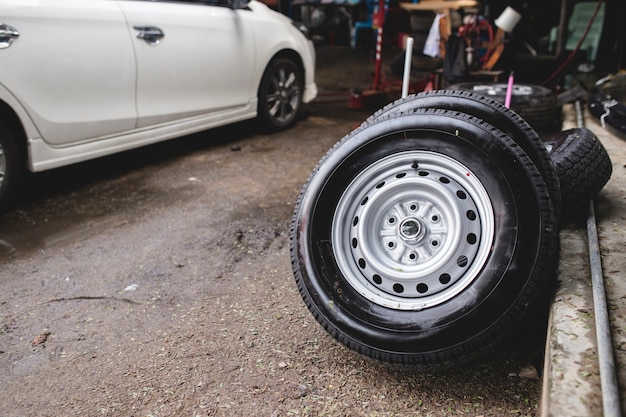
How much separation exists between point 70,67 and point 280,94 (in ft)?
8.16

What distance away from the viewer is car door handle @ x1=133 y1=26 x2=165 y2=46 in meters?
4.29

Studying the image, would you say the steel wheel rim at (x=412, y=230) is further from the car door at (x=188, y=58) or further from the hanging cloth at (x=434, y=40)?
the hanging cloth at (x=434, y=40)

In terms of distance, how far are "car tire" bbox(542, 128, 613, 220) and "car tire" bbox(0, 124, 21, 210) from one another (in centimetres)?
324

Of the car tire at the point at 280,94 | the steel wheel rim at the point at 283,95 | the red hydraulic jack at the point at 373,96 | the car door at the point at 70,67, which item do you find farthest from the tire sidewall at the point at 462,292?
the red hydraulic jack at the point at 373,96

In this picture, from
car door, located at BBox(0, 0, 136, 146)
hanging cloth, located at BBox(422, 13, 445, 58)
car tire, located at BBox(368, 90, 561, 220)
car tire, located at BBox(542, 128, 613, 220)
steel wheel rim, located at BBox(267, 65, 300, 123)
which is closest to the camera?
car tire, located at BBox(368, 90, 561, 220)

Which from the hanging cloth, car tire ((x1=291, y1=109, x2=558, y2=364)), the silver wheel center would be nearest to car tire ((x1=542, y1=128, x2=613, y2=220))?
car tire ((x1=291, y1=109, x2=558, y2=364))

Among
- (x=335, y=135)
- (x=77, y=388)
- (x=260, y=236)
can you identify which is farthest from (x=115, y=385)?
(x=335, y=135)

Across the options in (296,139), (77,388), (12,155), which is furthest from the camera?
(296,139)

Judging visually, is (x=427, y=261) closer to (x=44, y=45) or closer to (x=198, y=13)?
(x=44, y=45)

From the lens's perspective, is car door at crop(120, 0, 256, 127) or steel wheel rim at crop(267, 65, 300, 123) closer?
car door at crop(120, 0, 256, 127)

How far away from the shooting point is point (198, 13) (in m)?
4.84

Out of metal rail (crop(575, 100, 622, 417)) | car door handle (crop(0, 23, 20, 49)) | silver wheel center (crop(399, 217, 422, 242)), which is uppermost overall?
car door handle (crop(0, 23, 20, 49))

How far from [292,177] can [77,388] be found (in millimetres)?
2703

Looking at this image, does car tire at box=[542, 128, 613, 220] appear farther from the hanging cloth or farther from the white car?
the hanging cloth
